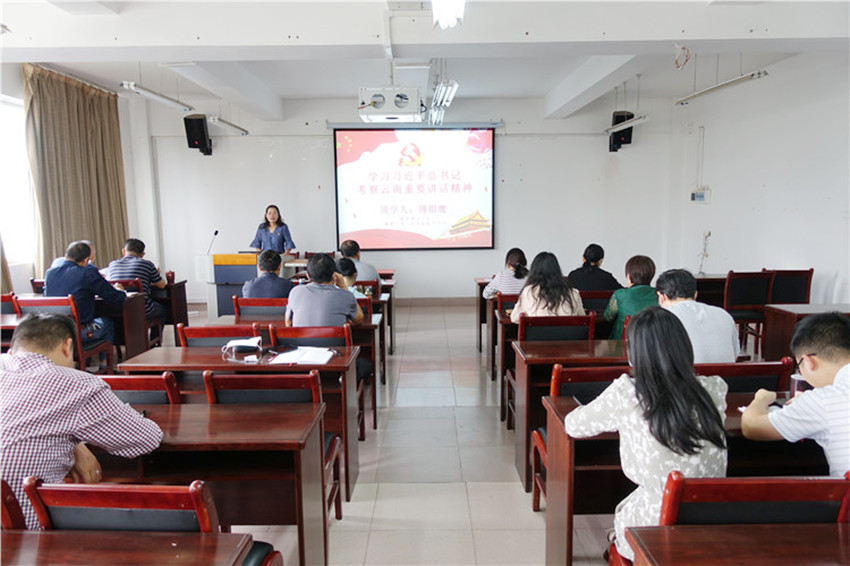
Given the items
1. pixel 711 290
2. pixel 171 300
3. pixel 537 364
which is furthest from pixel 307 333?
pixel 711 290

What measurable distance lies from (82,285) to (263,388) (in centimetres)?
295

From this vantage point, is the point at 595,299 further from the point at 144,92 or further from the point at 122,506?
the point at 144,92

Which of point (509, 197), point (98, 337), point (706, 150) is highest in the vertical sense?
point (706, 150)

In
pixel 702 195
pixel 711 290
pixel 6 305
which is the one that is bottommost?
pixel 711 290

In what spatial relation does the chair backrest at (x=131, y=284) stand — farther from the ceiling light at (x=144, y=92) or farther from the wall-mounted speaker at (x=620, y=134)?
the wall-mounted speaker at (x=620, y=134)

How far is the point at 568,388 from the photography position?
2369mm

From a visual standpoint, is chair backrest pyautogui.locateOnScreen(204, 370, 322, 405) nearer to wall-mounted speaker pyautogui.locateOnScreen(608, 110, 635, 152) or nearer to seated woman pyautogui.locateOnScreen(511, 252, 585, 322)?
seated woman pyautogui.locateOnScreen(511, 252, 585, 322)

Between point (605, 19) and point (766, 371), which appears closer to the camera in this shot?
point (766, 371)

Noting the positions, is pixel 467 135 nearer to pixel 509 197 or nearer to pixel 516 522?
pixel 509 197

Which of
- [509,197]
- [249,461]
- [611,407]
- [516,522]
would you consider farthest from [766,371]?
[509,197]

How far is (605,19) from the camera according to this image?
395cm

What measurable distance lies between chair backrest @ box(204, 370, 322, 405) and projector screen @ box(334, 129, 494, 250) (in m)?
6.03

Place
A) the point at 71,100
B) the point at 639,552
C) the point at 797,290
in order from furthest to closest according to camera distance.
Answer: the point at 71,100, the point at 797,290, the point at 639,552

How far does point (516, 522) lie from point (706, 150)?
21.6ft
